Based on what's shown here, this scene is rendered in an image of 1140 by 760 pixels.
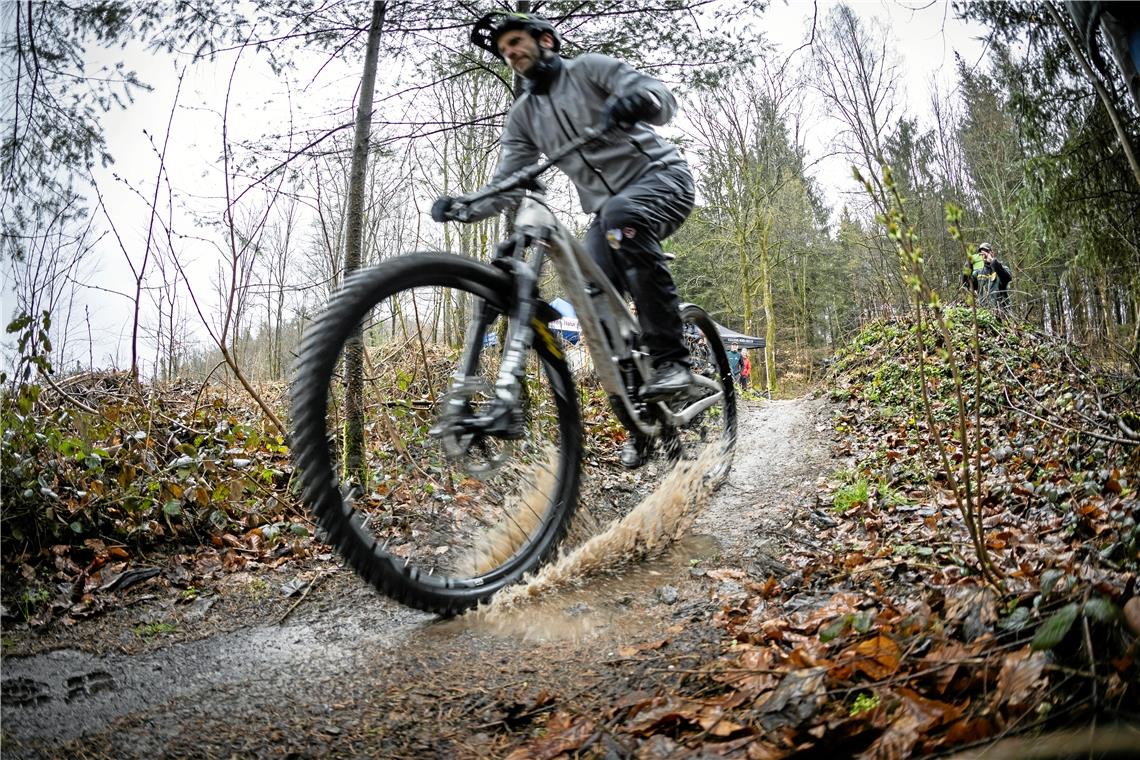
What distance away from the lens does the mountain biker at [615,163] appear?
2861mm

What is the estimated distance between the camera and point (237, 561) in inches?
138

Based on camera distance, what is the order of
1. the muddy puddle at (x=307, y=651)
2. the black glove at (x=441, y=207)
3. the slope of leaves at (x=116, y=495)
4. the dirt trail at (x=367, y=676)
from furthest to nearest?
1. the slope of leaves at (x=116, y=495)
2. the black glove at (x=441, y=207)
3. the muddy puddle at (x=307, y=651)
4. the dirt trail at (x=367, y=676)

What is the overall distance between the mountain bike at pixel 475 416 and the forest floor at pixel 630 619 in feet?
0.78

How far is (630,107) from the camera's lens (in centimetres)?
258

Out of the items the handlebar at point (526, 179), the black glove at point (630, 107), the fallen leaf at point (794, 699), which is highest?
the black glove at point (630, 107)

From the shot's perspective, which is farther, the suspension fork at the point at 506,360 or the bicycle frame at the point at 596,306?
the bicycle frame at the point at 596,306

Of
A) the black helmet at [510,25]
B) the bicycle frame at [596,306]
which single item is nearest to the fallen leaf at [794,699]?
the bicycle frame at [596,306]

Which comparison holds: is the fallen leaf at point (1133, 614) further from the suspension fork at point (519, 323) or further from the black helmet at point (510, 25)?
the black helmet at point (510, 25)

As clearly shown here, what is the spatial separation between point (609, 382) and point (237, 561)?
2262 mm

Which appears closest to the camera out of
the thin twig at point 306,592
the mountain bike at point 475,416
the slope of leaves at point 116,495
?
the mountain bike at point 475,416

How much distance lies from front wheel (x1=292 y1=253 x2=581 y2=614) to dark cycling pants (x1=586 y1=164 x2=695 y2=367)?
61cm

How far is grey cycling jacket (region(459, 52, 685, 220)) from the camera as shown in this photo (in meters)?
2.96

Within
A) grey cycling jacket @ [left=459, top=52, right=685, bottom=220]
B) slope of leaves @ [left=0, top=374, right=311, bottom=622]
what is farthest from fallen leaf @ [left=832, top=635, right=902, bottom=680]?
slope of leaves @ [left=0, top=374, right=311, bottom=622]

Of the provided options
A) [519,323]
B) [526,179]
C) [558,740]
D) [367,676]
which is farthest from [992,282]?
[367,676]
